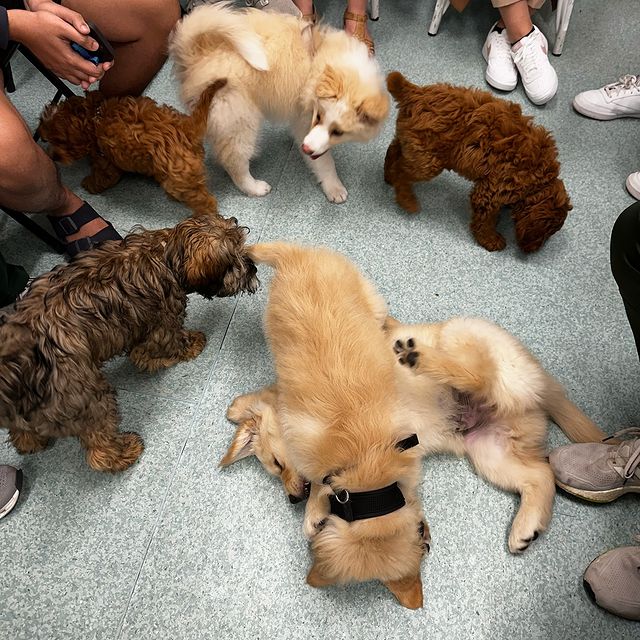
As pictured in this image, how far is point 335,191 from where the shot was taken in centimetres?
183

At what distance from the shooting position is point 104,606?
123 centimetres

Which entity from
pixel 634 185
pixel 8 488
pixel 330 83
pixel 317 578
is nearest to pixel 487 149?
pixel 330 83

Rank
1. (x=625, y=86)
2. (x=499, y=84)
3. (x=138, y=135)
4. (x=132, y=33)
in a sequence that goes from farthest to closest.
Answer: (x=499, y=84)
(x=625, y=86)
(x=132, y=33)
(x=138, y=135)

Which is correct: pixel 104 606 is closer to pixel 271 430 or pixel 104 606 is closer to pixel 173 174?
pixel 271 430

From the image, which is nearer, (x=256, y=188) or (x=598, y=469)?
(x=598, y=469)

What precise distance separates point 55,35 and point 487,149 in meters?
1.32

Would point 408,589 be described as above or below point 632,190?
below

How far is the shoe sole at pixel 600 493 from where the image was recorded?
1.29 metres

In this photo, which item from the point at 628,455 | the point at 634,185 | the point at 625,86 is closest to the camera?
the point at 628,455

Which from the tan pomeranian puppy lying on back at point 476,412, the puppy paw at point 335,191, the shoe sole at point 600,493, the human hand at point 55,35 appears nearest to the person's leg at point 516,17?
the puppy paw at point 335,191

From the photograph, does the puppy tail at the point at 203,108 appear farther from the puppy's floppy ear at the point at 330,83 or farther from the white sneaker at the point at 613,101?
the white sneaker at the point at 613,101

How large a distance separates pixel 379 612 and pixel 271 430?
1.88 ft

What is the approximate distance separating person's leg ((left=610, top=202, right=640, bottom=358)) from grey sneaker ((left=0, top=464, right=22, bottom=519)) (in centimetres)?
168

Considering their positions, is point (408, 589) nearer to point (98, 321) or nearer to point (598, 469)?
point (598, 469)
